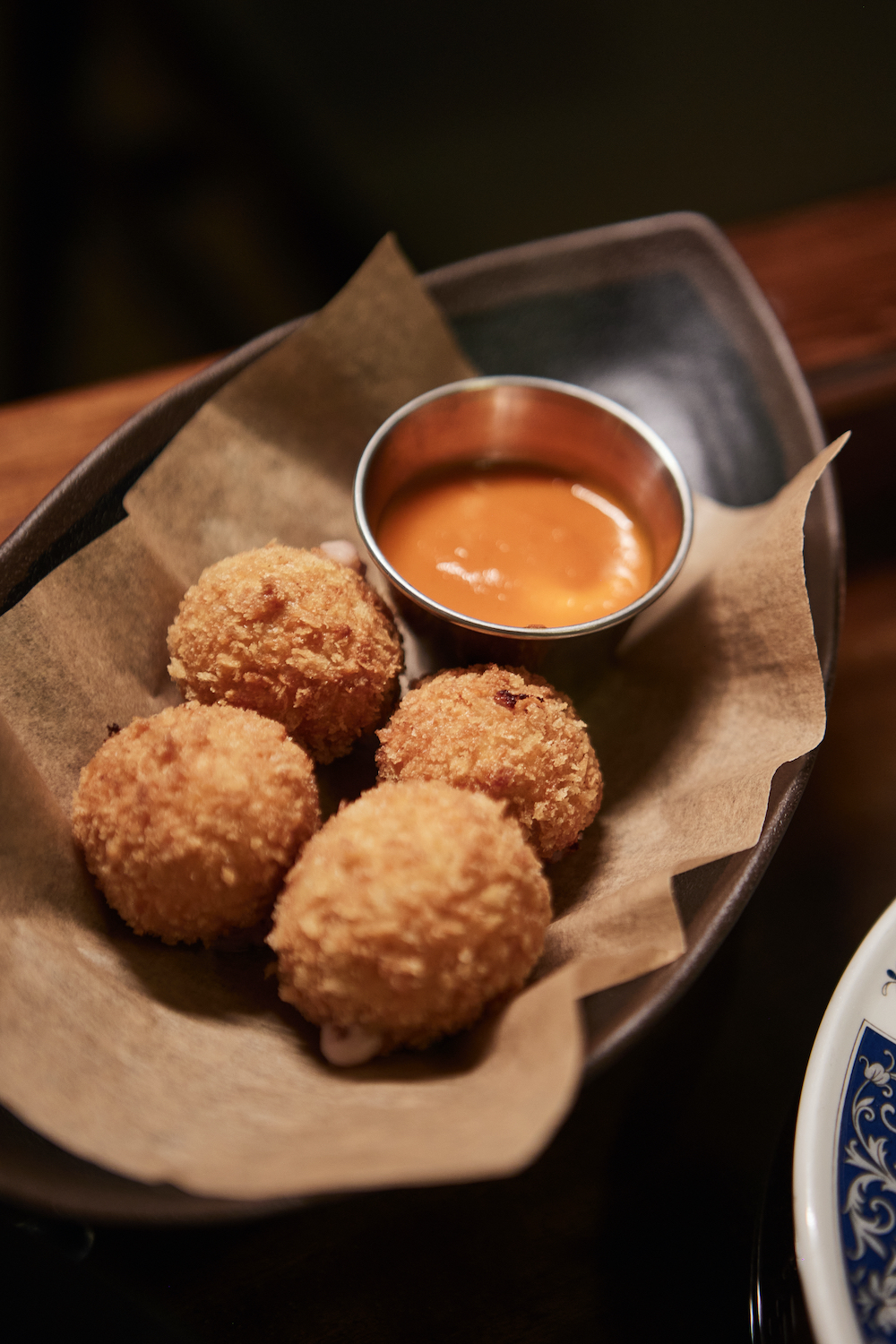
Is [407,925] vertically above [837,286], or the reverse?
[407,925]

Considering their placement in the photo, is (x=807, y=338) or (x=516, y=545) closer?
(x=516, y=545)

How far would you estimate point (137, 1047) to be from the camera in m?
1.21

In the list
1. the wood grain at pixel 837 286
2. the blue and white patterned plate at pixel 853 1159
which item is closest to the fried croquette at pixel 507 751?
the blue and white patterned plate at pixel 853 1159

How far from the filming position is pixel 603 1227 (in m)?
1.32

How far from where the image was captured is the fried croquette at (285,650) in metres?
1.51

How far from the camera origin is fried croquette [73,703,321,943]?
4.25 feet

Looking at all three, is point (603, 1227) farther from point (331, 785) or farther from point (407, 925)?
point (331, 785)

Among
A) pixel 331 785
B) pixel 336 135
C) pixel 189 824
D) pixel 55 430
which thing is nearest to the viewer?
pixel 189 824

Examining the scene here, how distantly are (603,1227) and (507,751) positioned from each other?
64 centimetres

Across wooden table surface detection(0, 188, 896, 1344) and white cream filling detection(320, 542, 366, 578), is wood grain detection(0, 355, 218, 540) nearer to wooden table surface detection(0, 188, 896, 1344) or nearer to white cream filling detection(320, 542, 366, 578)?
white cream filling detection(320, 542, 366, 578)

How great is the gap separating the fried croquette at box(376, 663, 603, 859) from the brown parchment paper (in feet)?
0.41

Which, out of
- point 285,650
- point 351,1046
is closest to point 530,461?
point 285,650

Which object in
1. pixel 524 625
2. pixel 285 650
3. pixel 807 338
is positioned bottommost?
pixel 807 338

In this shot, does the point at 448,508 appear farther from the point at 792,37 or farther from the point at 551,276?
the point at 792,37
